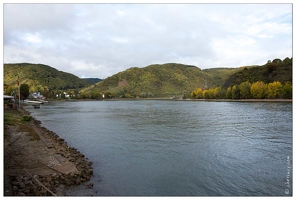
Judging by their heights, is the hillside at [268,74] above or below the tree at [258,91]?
above

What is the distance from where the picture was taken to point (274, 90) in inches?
3588

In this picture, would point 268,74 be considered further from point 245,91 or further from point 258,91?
point 258,91

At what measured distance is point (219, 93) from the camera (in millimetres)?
119500

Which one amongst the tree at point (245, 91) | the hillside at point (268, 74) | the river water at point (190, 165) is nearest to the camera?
the river water at point (190, 165)

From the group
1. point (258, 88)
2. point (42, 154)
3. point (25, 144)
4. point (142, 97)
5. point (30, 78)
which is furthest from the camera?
point (142, 97)

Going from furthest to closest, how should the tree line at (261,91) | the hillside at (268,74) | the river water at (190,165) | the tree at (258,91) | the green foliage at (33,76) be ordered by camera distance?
the green foliage at (33,76), the hillside at (268,74), the tree at (258,91), the tree line at (261,91), the river water at (190,165)

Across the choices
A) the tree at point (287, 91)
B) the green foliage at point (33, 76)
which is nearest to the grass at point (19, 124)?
the tree at point (287, 91)

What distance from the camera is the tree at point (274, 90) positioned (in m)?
90.1

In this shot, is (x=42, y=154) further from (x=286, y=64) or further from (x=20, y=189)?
(x=286, y=64)

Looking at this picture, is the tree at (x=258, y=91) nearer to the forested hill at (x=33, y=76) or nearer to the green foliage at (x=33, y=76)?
the green foliage at (x=33, y=76)

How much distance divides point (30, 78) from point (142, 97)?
79176mm

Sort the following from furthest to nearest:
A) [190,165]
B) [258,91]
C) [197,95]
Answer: [197,95], [258,91], [190,165]

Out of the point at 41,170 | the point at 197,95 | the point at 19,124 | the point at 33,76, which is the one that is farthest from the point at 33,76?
the point at 41,170

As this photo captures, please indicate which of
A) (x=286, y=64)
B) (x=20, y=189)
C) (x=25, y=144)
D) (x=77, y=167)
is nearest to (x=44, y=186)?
(x=20, y=189)
